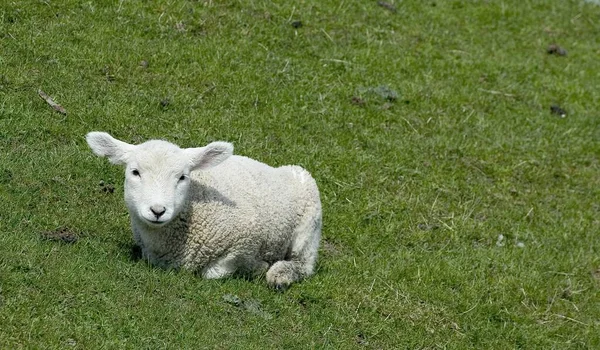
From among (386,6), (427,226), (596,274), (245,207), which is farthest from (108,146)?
(386,6)

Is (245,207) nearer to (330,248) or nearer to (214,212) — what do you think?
(214,212)

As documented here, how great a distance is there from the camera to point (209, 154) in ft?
29.1

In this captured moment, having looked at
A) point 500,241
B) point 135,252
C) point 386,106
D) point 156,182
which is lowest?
point 500,241

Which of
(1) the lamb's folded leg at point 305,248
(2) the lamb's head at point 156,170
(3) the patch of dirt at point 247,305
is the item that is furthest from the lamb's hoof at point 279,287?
(2) the lamb's head at point 156,170

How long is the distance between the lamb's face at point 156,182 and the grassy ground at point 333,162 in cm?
59

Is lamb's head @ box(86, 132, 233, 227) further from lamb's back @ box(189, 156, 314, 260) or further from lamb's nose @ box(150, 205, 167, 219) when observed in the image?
lamb's back @ box(189, 156, 314, 260)

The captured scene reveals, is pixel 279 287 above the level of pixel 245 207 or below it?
below

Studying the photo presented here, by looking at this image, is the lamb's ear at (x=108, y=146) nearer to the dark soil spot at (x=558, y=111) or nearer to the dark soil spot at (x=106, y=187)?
the dark soil spot at (x=106, y=187)

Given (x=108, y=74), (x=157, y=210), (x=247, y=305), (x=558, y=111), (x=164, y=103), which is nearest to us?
(x=157, y=210)

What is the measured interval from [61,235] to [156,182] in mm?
1173

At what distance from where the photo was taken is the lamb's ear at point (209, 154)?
28.9 ft

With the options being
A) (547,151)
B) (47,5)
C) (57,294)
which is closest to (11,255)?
(57,294)

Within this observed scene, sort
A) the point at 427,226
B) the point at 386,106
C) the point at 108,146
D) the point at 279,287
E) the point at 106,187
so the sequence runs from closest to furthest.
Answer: the point at 108,146, the point at 279,287, the point at 106,187, the point at 427,226, the point at 386,106

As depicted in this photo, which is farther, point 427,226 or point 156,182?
point 427,226
